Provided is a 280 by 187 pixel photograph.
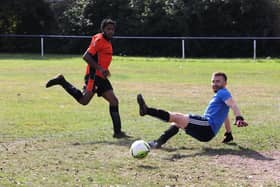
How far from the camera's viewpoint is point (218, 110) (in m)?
9.04

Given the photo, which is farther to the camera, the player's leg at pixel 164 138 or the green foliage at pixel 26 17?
the green foliage at pixel 26 17

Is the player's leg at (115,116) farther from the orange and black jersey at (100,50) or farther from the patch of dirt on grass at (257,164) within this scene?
the patch of dirt on grass at (257,164)

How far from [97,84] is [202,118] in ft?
7.08

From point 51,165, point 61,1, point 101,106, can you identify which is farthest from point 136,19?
point 51,165

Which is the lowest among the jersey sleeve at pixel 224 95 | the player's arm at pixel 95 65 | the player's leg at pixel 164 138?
the player's leg at pixel 164 138

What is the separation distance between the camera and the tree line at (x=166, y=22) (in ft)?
123

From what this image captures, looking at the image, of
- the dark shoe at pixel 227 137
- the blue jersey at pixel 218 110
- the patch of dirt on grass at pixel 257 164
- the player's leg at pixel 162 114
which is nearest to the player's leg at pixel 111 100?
the player's leg at pixel 162 114

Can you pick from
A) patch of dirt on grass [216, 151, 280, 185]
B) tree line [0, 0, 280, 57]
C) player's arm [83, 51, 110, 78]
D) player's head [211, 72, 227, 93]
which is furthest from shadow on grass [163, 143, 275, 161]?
tree line [0, 0, 280, 57]

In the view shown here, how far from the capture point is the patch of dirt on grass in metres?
7.35

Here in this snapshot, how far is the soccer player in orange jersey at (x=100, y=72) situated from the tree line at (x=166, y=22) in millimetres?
27070

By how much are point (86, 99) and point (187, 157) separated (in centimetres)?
253

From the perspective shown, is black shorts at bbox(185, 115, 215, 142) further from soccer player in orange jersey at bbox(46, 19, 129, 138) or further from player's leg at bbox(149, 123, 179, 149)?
soccer player in orange jersey at bbox(46, 19, 129, 138)

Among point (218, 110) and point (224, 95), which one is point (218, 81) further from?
point (218, 110)

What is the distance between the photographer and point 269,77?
Answer: 22.8 meters
